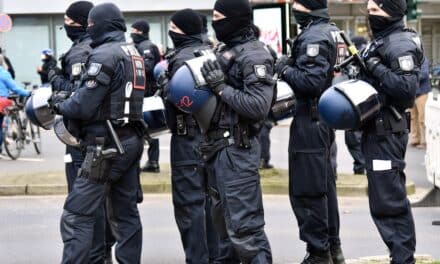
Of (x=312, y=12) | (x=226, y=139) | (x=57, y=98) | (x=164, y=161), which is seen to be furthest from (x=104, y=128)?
(x=164, y=161)

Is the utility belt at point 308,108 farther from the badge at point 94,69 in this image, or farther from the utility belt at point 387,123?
the badge at point 94,69

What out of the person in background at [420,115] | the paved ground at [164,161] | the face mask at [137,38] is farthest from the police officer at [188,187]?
the person in background at [420,115]

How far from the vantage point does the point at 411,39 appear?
257 inches

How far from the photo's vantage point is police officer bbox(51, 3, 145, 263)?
645 cm

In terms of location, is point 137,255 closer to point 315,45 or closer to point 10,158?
point 315,45

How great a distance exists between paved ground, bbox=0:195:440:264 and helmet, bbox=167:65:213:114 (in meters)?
2.44

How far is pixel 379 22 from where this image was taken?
6633 mm

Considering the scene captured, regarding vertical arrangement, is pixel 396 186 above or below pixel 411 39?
below

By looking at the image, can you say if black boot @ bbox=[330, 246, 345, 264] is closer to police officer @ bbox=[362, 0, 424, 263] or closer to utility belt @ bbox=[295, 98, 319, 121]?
police officer @ bbox=[362, 0, 424, 263]

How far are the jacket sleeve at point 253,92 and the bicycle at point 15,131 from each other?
10.8 meters

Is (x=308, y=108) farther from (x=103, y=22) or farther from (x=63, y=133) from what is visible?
(x=63, y=133)

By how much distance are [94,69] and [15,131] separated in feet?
35.0

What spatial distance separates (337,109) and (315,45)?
81cm

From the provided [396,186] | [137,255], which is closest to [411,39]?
[396,186]
